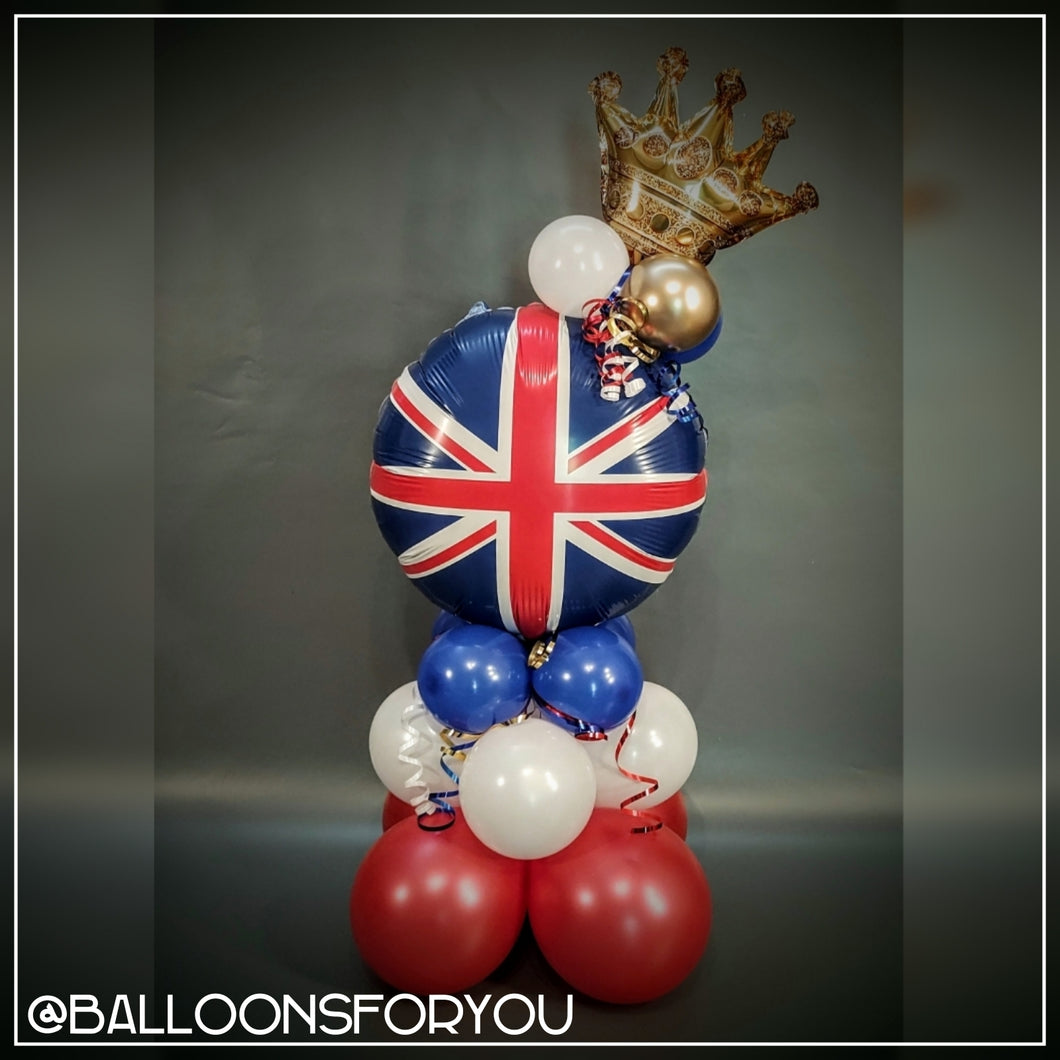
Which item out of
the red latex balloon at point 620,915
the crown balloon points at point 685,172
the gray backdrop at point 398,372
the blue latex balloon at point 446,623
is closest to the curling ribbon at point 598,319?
the crown balloon points at point 685,172

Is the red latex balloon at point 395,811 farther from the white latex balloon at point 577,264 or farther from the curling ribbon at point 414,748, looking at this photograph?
the white latex balloon at point 577,264

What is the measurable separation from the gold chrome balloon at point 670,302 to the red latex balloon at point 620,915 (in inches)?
38.8

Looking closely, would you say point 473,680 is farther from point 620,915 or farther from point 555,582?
point 620,915

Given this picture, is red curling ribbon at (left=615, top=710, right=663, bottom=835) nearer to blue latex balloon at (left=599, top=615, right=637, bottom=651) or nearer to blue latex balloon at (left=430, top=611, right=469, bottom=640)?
blue latex balloon at (left=599, top=615, right=637, bottom=651)

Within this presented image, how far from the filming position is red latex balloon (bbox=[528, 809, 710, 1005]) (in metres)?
1.91

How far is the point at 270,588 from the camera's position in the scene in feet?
9.50

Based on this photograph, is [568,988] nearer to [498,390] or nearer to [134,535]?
[498,390]

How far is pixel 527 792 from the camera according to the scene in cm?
191

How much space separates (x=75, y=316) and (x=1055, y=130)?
276cm

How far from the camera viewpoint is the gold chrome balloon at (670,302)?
2.00 meters

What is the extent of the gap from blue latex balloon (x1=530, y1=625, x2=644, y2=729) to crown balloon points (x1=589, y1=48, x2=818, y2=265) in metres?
0.86

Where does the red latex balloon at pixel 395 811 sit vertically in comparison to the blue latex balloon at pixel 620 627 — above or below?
below

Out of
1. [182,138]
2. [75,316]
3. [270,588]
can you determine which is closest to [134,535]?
[270,588]

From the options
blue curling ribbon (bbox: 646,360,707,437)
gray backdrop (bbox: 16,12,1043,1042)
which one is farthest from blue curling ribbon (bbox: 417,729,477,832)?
blue curling ribbon (bbox: 646,360,707,437)
